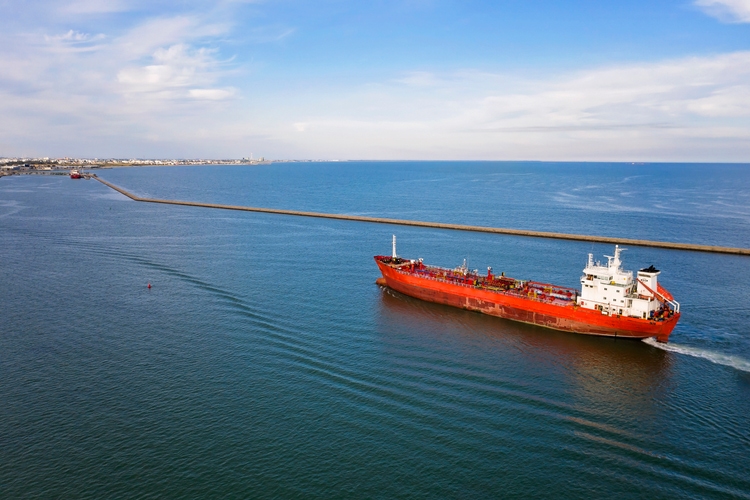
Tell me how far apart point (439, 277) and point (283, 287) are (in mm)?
19913

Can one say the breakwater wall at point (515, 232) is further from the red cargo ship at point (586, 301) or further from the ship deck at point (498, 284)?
the red cargo ship at point (586, 301)

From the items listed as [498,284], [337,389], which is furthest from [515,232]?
[337,389]

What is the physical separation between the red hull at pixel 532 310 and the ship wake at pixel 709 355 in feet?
2.90

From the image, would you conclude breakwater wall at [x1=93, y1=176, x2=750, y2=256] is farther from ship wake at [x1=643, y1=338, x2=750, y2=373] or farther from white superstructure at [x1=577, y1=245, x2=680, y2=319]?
ship wake at [x1=643, y1=338, x2=750, y2=373]

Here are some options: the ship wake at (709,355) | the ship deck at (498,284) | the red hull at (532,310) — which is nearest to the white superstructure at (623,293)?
the red hull at (532,310)

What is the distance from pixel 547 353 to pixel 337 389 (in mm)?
20387

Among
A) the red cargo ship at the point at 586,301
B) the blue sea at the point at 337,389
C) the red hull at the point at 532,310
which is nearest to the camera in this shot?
the blue sea at the point at 337,389

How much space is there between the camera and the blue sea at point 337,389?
86.5 feet

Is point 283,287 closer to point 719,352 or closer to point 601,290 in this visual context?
Result: point 601,290

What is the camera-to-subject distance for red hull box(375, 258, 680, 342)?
4462 centimetres

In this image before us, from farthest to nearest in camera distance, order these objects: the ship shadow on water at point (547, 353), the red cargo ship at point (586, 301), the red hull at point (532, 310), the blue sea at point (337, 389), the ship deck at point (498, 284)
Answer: the ship deck at point (498, 284) < the red cargo ship at point (586, 301) < the red hull at point (532, 310) < the ship shadow on water at point (547, 353) < the blue sea at point (337, 389)

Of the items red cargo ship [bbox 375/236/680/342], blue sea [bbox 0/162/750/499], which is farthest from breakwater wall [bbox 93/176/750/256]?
red cargo ship [bbox 375/236/680/342]

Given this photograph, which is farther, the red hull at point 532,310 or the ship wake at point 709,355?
the red hull at point 532,310

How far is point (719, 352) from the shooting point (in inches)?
1613
